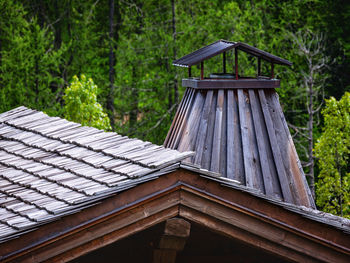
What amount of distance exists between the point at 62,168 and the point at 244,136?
3.64 meters

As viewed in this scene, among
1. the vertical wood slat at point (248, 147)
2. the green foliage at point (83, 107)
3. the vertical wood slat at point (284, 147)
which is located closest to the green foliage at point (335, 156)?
the green foliage at point (83, 107)

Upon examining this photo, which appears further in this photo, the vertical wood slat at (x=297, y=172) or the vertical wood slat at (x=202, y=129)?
the vertical wood slat at (x=297, y=172)

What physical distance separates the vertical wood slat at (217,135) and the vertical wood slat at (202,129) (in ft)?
0.35

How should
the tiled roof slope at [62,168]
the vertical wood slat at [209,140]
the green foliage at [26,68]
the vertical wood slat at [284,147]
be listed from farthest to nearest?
the green foliage at [26,68]
the vertical wood slat at [284,147]
the vertical wood slat at [209,140]
the tiled roof slope at [62,168]

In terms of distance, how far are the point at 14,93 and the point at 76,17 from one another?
6743 millimetres

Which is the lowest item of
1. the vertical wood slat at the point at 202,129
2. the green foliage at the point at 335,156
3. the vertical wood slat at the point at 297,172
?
the green foliage at the point at 335,156

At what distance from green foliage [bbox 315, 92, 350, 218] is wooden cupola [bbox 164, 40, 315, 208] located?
670cm

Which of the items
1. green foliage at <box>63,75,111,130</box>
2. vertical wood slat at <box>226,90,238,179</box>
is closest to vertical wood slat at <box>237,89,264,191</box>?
vertical wood slat at <box>226,90,238,179</box>

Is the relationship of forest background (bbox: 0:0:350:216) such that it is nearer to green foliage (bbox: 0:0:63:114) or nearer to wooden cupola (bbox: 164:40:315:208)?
green foliage (bbox: 0:0:63:114)

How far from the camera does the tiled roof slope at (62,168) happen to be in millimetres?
3129

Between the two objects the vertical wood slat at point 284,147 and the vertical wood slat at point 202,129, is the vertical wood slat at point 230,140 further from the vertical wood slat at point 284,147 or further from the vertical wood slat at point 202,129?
the vertical wood slat at point 284,147

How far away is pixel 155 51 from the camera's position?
2070cm

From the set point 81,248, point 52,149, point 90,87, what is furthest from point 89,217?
point 90,87

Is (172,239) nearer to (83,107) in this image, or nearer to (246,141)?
(246,141)
